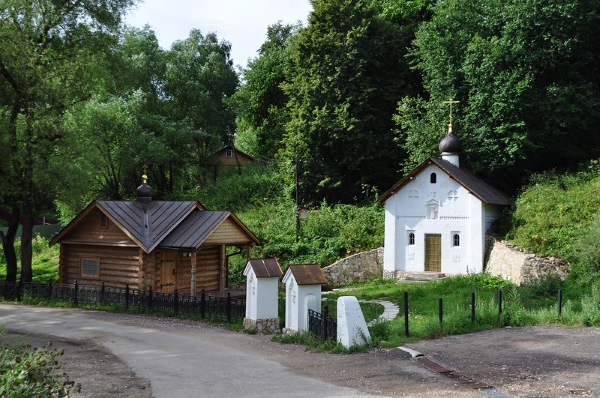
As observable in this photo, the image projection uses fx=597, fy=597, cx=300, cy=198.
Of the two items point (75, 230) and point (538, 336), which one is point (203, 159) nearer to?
point (75, 230)

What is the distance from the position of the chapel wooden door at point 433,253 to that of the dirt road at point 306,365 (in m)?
12.2

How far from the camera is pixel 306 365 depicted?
13203mm

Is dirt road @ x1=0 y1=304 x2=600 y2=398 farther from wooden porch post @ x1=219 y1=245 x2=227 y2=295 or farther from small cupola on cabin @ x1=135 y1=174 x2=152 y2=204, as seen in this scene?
small cupola on cabin @ x1=135 y1=174 x2=152 y2=204

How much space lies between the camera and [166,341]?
16328mm

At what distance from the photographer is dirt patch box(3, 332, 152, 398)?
443 inches

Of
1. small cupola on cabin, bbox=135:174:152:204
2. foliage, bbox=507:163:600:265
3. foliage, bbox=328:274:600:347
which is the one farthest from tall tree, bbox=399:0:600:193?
small cupola on cabin, bbox=135:174:152:204

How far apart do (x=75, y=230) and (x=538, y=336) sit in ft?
62.8

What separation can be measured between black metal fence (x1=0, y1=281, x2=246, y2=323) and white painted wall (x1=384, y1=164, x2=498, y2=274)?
10519 mm

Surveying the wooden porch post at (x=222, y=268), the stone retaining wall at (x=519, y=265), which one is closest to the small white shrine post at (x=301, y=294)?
the wooden porch post at (x=222, y=268)

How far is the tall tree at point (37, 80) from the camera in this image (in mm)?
25469

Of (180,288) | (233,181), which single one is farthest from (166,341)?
(233,181)

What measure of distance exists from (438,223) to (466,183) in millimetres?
2335

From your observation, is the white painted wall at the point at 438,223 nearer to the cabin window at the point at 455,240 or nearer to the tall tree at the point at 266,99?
the cabin window at the point at 455,240

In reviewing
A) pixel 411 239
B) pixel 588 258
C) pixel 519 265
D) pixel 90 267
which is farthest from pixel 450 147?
pixel 90 267
